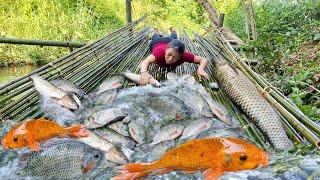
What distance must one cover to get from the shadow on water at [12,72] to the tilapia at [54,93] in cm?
366

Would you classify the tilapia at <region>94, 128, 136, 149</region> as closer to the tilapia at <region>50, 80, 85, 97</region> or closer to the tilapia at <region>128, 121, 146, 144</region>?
the tilapia at <region>128, 121, 146, 144</region>

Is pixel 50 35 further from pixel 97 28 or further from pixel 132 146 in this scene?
pixel 132 146

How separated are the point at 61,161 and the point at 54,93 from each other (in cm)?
97

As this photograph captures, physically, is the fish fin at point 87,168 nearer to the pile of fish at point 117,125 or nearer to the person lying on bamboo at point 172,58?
the pile of fish at point 117,125

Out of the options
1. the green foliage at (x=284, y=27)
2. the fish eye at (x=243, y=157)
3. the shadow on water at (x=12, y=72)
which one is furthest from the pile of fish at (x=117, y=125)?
the shadow on water at (x=12, y=72)

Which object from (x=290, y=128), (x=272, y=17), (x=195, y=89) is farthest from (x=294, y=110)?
(x=272, y=17)

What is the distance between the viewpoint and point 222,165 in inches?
74.2

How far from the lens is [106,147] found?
2385 mm

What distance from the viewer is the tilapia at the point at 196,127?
8.79ft

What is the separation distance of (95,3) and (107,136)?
927 centimetres

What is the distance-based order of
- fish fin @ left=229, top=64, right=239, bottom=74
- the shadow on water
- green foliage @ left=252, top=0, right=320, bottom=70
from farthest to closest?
the shadow on water < green foliage @ left=252, top=0, right=320, bottom=70 < fish fin @ left=229, top=64, right=239, bottom=74

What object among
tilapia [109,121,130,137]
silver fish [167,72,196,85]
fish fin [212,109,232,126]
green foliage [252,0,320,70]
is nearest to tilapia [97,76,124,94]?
silver fish [167,72,196,85]

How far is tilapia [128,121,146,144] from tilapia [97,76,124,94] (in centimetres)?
77

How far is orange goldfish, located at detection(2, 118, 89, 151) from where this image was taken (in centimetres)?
232
